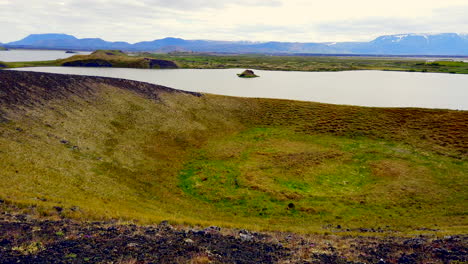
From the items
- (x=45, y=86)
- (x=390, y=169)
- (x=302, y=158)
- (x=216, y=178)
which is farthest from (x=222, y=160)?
(x=45, y=86)

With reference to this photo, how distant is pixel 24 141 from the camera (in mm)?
35469

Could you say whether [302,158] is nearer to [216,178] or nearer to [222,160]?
[222,160]

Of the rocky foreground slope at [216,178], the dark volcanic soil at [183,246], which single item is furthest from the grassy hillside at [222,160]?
the dark volcanic soil at [183,246]

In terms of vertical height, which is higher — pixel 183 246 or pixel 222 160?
pixel 183 246

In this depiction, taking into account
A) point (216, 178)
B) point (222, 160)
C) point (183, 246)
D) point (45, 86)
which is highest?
point (45, 86)

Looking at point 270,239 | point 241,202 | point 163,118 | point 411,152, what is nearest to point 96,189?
point 241,202

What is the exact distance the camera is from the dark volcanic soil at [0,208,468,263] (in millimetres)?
16281

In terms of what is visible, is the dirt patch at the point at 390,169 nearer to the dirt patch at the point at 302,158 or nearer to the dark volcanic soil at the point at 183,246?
the dirt patch at the point at 302,158

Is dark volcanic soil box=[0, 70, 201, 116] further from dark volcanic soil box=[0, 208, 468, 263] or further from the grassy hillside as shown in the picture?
dark volcanic soil box=[0, 208, 468, 263]

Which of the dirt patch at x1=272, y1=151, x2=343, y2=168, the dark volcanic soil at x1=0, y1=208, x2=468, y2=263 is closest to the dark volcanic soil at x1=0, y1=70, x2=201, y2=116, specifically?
the dark volcanic soil at x1=0, y1=208, x2=468, y2=263

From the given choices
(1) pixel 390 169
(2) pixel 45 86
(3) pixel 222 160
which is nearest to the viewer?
(1) pixel 390 169

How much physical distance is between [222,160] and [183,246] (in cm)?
2780

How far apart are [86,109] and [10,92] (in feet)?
35.2

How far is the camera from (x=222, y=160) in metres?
46.2
